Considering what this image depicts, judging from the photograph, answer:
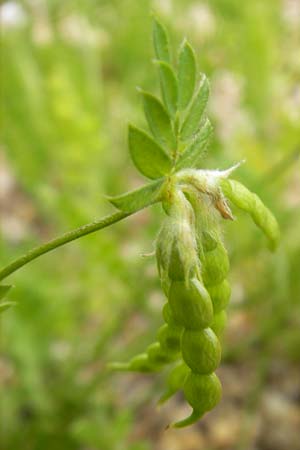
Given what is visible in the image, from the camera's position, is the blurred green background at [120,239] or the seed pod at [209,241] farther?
the blurred green background at [120,239]

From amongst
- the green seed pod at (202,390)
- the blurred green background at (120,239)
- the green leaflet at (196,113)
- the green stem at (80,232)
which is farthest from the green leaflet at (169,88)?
the blurred green background at (120,239)

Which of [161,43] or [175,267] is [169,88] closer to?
[161,43]

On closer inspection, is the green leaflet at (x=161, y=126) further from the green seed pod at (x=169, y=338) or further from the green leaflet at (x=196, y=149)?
the green seed pod at (x=169, y=338)

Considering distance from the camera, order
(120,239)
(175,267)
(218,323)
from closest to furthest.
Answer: (175,267) → (218,323) → (120,239)

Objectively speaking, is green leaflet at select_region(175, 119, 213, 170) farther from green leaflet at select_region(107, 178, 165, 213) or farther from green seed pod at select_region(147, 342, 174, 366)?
green seed pod at select_region(147, 342, 174, 366)

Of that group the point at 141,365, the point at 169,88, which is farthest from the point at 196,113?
the point at 141,365

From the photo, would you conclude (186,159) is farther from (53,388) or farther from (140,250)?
(140,250)
